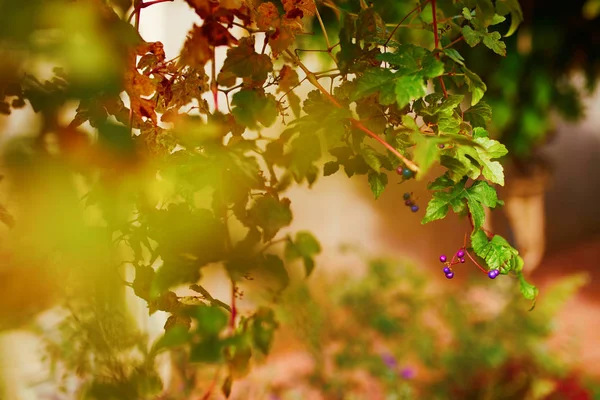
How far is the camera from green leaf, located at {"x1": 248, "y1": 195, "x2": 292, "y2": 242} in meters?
0.49

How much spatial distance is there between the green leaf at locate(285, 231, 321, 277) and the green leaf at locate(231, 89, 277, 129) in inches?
5.6

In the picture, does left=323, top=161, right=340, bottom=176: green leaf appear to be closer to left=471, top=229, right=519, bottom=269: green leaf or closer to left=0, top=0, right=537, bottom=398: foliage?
left=0, top=0, right=537, bottom=398: foliage

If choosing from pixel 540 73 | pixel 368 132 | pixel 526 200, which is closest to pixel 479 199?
pixel 368 132

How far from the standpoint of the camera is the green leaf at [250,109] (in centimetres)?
47

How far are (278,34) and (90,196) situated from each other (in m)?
0.23

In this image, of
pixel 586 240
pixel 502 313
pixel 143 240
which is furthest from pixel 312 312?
pixel 586 240

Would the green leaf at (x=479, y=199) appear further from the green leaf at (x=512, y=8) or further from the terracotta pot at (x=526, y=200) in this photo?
the terracotta pot at (x=526, y=200)

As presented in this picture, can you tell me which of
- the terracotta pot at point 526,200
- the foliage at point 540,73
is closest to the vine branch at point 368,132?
the foliage at point 540,73

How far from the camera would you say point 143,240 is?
533mm

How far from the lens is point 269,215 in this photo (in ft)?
1.62

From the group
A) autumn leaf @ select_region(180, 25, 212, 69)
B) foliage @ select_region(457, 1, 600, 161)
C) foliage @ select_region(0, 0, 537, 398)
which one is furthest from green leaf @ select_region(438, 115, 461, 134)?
foliage @ select_region(457, 1, 600, 161)

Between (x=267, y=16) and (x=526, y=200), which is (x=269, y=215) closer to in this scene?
(x=267, y=16)

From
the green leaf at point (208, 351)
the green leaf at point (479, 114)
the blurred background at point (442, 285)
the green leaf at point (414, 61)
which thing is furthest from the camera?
the blurred background at point (442, 285)

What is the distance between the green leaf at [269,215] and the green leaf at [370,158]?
0.09 metres
